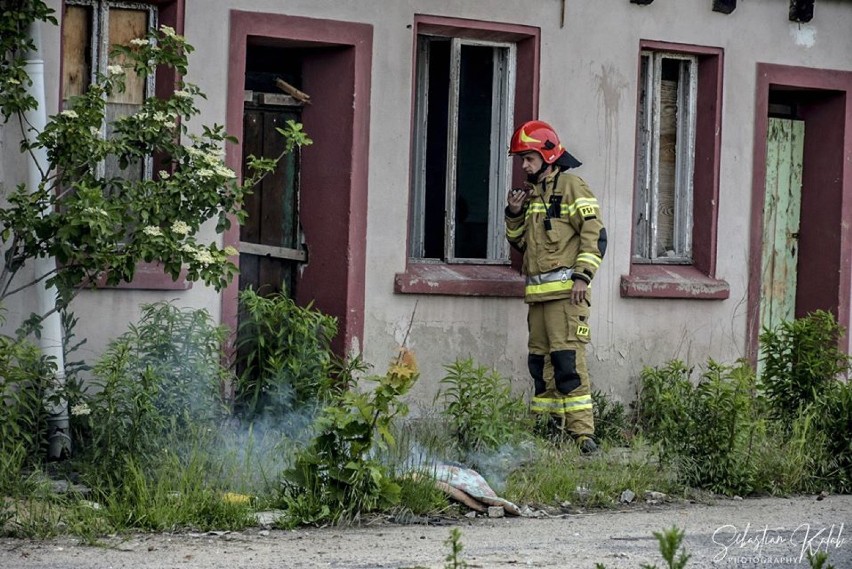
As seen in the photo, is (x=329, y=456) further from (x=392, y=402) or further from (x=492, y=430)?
(x=492, y=430)

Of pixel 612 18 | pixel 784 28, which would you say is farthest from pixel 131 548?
pixel 784 28

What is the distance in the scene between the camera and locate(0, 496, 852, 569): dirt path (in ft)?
22.2

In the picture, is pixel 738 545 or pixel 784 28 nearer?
pixel 738 545

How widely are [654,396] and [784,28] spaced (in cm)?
336

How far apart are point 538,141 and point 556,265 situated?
2.82ft

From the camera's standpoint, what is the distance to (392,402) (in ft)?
25.7

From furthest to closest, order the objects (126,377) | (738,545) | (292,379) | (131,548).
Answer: (292,379), (126,377), (738,545), (131,548)

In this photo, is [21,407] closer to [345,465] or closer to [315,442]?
[315,442]

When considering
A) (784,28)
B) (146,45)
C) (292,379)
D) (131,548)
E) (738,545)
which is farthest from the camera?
(784,28)

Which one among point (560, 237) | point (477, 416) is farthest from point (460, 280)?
point (477, 416)

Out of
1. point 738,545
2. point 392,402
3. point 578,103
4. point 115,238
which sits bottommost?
point 738,545

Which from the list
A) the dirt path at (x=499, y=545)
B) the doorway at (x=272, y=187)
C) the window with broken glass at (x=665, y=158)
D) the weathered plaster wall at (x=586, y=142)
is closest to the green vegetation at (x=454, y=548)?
the dirt path at (x=499, y=545)

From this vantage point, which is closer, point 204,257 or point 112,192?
point 204,257

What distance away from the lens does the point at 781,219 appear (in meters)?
13.0
